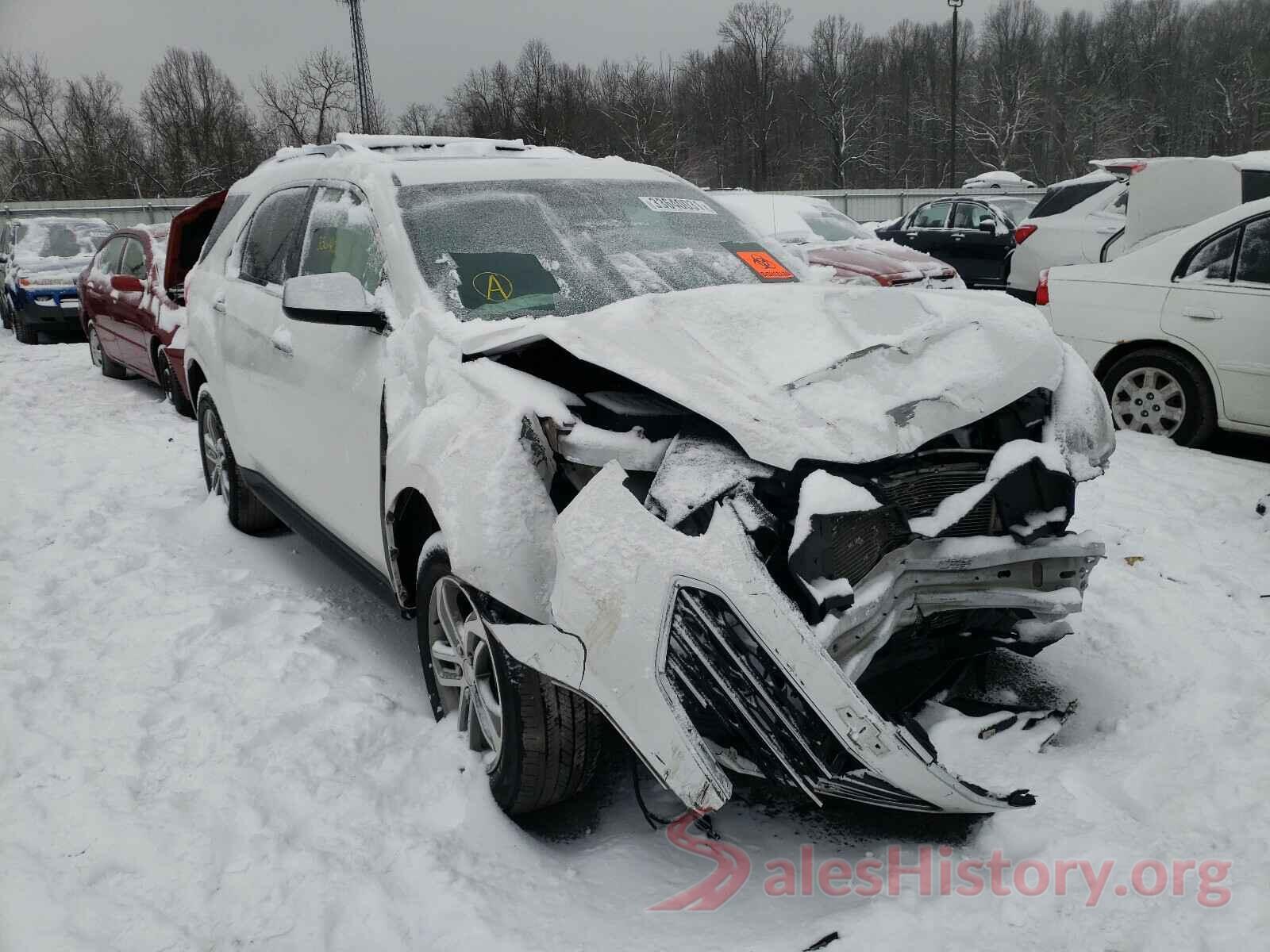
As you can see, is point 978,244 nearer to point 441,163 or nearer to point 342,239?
point 441,163

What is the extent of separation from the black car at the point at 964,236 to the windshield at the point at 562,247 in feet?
42.3

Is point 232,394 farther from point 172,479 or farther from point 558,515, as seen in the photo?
point 558,515

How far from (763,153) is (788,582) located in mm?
54751

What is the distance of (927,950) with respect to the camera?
2.06 metres

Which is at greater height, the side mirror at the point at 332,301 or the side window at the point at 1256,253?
the side mirror at the point at 332,301

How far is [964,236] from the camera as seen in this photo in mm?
15734

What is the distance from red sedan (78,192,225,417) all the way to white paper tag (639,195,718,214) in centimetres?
415

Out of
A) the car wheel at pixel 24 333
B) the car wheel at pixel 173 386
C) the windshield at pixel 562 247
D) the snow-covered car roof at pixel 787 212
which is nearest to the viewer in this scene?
the windshield at pixel 562 247

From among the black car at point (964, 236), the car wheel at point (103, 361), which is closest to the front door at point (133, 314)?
the car wheel at point (103, 361)

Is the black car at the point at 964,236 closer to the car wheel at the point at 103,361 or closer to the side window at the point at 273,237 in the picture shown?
the car wheel at the point at 103,361

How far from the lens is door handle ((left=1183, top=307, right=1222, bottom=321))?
5789 mm

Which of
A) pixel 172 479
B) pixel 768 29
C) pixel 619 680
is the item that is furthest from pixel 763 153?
pixel 619 680

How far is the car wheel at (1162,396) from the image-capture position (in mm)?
5918

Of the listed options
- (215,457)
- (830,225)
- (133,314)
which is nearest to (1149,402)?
(215,457)
